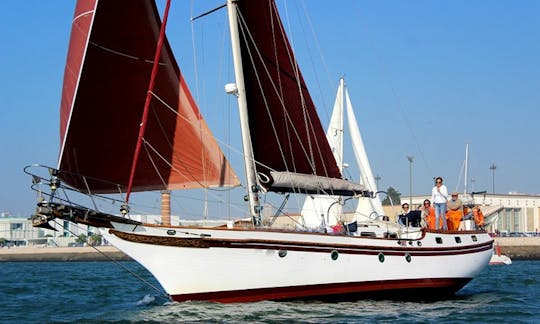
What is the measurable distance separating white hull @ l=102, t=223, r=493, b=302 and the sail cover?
205 centimetres

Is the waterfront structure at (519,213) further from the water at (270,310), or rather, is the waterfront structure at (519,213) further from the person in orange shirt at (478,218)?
the water at (270,310)

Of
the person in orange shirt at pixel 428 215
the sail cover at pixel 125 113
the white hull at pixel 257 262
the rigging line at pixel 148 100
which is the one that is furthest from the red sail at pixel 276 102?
the person in orange shirt at pixel 428 215

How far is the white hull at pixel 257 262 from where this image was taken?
20.4m

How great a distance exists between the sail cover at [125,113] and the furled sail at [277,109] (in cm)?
203

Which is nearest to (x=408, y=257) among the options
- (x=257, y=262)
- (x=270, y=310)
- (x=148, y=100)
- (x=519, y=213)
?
(x=257, y=262)

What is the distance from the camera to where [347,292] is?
22.5m

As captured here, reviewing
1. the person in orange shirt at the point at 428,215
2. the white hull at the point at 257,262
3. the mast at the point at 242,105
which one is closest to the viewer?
the white hull at the point at 257,262

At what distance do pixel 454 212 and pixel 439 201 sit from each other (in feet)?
6.69

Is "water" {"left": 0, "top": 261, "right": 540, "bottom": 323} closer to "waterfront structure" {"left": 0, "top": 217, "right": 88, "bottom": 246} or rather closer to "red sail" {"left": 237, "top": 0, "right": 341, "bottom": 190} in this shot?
"red sail" {"left": 237, "top": 0, "right": 341, "bottom": 190}

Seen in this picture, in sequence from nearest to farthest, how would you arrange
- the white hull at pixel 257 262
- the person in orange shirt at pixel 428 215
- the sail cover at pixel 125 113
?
the sail cover at pixel 125 113
the white hull at pixel 257 262
the person in orange shirt at pixel 428 215

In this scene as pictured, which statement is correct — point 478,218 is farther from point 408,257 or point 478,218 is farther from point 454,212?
point 408,257

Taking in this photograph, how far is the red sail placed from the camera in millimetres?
24406

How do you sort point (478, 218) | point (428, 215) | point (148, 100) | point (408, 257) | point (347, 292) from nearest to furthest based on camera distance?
point (148, 100) < point (347, 292) < point (408, 257) < point (428, 215) < point (478, 218)

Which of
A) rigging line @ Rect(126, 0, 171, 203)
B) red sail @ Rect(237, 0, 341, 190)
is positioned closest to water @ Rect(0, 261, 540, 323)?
rigging line @ Rect(126, 0, 171, 203)
